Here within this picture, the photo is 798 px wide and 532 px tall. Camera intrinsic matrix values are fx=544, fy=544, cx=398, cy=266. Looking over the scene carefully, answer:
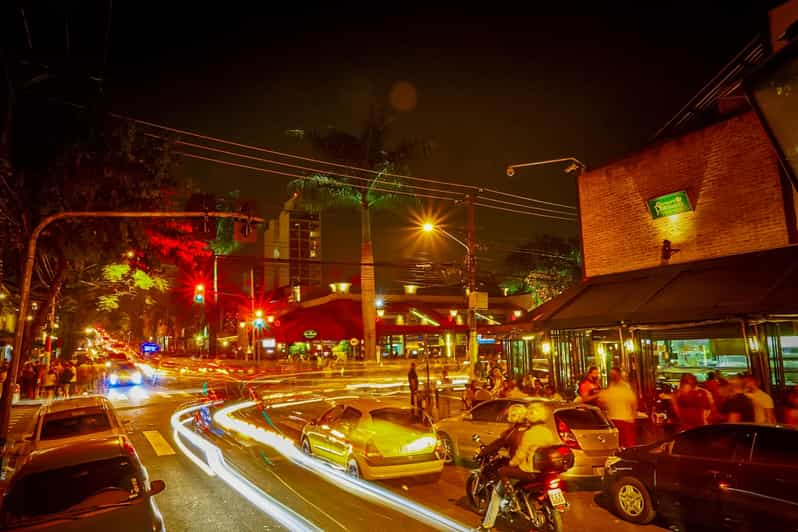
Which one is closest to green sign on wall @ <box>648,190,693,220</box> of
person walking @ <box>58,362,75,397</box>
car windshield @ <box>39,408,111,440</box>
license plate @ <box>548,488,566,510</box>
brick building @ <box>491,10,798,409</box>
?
brick building @ <box>491,10,798,409</box>

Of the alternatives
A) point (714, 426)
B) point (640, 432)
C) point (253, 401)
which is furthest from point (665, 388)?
point (253, 401)

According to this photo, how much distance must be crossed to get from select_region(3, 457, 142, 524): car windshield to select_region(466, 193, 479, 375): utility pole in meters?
15.1

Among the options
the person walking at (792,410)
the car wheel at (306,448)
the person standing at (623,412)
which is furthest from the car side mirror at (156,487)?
the person walking at (792,410)

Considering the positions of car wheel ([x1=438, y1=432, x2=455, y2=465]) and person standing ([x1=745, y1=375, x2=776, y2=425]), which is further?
car wheel ([x1=438, y1=432, x2=455, y2=465])

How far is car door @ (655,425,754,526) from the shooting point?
6.56 m

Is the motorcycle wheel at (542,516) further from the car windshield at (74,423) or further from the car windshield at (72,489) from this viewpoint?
the car windshield at (74,423)

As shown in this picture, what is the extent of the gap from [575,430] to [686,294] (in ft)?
20.5

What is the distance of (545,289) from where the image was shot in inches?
1682

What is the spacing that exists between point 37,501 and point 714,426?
7.97m

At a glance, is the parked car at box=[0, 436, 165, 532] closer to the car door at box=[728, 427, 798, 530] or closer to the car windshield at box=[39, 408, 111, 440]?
the car windshield at box=[39, 408, 111, 440]

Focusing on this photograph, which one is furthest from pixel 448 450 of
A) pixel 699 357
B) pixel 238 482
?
pixel 699 357

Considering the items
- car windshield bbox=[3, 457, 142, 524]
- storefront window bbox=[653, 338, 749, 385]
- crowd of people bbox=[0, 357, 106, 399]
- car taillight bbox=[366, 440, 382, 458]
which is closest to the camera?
car windshield bbox=[3, 457, 142, 524]

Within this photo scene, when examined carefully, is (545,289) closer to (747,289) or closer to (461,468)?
(747,289)

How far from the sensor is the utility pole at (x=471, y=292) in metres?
20.2
